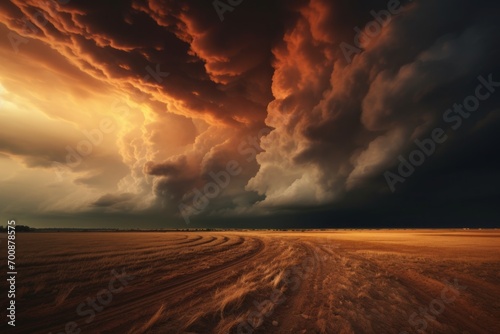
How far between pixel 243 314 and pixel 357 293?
17.0 ft

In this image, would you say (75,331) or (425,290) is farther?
(425,290)

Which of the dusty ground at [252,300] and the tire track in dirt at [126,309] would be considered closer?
the tire track in dirt at [126,309]

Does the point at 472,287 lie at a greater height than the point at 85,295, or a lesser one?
lesser

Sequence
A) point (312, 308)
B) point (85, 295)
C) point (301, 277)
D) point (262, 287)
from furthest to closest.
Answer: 1. point (301, 277)
2. point (262, 287)
3. point (85, 295)
4. point (312, 308)

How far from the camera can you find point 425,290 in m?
10.3

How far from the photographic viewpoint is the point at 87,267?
14359 mm

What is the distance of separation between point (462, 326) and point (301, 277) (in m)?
6.44

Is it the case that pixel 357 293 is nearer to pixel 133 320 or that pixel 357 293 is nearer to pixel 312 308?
pixel 312 308

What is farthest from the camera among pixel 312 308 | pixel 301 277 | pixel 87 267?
pixel 87 267

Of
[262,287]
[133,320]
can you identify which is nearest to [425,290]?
[262,287]

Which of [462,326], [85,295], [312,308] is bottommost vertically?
[462,326]

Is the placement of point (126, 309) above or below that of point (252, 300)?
above

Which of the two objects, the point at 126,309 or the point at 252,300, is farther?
the point at 252,300

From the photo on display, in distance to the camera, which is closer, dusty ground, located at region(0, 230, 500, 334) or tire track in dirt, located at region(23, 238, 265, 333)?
tire track in dirt, located at region(23, 238, 265, 333)
